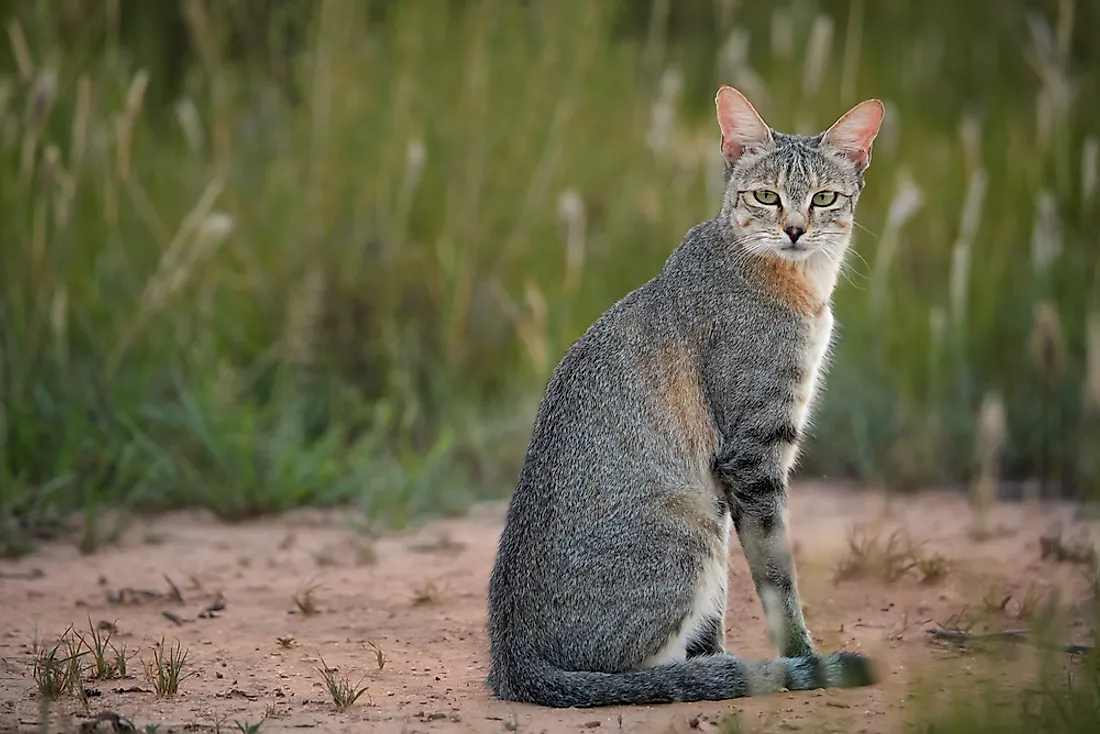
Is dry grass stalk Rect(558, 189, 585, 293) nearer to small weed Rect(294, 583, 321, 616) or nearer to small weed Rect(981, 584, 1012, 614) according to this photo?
small weed Rect(294, 583, 321, 616)

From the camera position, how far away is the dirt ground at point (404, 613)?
158 inches

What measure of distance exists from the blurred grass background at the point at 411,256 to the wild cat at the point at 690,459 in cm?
168

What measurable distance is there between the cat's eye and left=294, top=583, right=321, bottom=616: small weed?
2.13 metres

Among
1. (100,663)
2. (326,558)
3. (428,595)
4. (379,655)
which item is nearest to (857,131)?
(428,595)

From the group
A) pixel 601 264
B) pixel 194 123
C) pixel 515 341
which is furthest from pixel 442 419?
pixel 194 123

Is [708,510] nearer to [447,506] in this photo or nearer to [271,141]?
[447,506]

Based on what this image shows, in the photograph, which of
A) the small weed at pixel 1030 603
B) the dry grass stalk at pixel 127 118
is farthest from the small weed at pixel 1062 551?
the dry grass stalk at pixel 127 118

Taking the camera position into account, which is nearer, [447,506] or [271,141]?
[447,506]

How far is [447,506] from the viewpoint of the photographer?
271 inches

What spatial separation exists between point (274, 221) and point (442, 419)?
4.88 feet

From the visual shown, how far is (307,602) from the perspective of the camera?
5301 millimetres

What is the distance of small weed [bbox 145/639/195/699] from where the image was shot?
419 centimetres

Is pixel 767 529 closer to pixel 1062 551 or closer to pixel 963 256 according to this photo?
pixel 1062 551

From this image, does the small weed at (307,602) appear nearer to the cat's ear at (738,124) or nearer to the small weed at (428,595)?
the small weed at (428,595)
